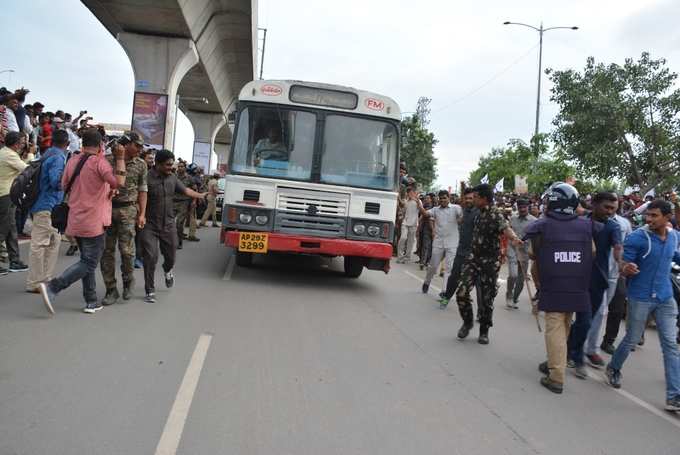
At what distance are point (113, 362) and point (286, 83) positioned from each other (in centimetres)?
600

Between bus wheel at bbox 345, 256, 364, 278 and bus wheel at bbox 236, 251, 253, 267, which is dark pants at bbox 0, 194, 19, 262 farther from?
bus wheel at bbox 345, 256, 364, 278

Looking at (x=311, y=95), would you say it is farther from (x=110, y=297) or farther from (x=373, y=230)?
(x=110, y=297)

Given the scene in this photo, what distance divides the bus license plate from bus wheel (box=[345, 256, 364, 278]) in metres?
2.21

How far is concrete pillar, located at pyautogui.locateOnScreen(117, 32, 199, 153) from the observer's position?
2362 cm

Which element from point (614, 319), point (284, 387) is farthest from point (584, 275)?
point (284, 387)

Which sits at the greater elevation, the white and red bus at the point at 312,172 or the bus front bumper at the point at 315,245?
the white and red bus at the point at 312,172

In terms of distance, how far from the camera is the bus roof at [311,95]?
9.81 metres

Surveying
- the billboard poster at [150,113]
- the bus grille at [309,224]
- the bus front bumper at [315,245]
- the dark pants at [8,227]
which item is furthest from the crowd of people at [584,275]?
the billboard poster at [150,113]

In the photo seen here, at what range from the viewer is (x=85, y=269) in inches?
258

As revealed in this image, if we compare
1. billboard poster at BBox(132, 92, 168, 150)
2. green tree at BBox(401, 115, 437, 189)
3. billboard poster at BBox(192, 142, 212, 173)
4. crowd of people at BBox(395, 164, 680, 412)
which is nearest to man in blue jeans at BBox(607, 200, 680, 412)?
crowd of people at BBox(395, 164, 680, 412)

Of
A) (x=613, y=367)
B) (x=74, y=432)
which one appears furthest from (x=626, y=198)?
(x=74, y=432)

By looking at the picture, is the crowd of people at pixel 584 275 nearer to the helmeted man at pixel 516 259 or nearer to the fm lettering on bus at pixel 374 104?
the helmeted man at pixel 516 259

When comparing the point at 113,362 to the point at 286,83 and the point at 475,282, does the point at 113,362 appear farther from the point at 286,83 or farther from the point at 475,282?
the point at 286,83

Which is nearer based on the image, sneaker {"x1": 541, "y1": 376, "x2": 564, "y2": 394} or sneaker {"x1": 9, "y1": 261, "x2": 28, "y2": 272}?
sneaker {"x1": 541, "y1": 376, "x2": 564, "y2": 394}
